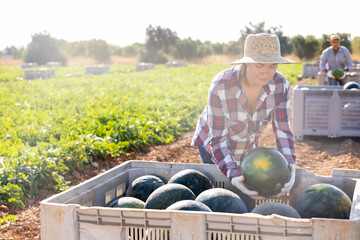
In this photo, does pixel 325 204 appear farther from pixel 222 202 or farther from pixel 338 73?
pixel 338 73

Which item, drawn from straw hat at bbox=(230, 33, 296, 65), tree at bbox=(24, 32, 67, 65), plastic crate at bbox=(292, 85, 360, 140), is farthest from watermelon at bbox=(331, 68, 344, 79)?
tree at bbox=(24, 32, 67, 65)

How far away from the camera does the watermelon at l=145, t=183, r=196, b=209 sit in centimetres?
263

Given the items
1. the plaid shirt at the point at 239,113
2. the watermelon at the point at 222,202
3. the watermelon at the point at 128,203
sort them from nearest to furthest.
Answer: the watermelon at the point at 222,202
the watermelon at the point at 128,203
the plaid shirt at the point at 239,113

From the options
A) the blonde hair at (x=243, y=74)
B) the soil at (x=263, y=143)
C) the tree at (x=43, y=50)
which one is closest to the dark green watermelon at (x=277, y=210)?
the blonde hair at (x=243, y=74)

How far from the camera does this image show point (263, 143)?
898 centimetres

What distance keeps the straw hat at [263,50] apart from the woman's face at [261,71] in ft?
0.18

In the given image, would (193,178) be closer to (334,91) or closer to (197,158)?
(197,158)

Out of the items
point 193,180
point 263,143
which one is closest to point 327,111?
point 263,143

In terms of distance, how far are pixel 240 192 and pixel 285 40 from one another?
206 feet

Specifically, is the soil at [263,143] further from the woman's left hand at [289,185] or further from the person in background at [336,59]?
the woman's left hand at [289,185]

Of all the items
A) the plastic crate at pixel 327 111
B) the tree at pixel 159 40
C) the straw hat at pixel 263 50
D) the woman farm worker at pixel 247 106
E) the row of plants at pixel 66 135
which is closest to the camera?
the straw hat at pixel 263 50

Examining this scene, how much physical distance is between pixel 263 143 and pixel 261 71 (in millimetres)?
5942

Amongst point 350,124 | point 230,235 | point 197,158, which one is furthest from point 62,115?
point 230,235

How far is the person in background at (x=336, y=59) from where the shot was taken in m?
10.9
